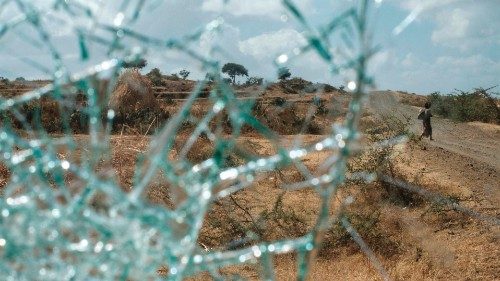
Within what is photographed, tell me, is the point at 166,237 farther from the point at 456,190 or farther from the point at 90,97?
the point at 456,190

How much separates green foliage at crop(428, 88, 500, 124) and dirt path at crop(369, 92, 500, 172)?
0.64 meters

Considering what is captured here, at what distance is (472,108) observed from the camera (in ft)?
88.8

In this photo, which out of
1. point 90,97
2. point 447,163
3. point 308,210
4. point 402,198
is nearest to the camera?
point 90,97

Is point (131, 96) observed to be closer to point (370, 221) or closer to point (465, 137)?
point (465, 137)

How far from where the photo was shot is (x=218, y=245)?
8.24 m

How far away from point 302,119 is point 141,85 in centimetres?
563

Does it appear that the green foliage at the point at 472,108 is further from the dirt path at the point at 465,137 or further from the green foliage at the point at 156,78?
the green foliage at the point at 156,78

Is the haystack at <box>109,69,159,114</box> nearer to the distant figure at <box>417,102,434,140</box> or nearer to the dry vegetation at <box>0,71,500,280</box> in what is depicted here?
the distant figure at <box>417,102,434,140</box>

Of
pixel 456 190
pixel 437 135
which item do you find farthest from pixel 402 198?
pixel 437 135

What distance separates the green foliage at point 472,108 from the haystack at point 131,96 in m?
12.3

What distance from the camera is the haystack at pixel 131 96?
21.1 metres

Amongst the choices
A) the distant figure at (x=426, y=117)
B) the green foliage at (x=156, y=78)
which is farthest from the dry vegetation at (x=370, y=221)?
the green foliage at (x=156, y=78)

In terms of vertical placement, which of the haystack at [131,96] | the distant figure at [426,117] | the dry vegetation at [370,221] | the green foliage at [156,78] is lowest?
the dry vegetation at [370,221]

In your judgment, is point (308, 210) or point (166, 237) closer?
point (166, 237)
